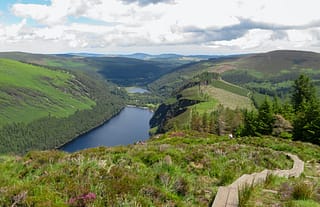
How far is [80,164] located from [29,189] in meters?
2.49

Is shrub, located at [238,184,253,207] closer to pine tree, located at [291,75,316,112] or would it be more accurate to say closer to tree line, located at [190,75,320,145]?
tree line, located at [190,75,320,145]

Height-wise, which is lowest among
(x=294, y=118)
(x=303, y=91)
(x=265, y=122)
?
(x=265, y=122)

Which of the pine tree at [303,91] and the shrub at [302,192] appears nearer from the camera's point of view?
the shrub at [302,192]

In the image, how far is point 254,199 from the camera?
861 centimetres

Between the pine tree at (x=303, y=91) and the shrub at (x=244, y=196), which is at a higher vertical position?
the shrub at (x=244, y=196)

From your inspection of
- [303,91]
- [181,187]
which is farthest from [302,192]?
[303,91]

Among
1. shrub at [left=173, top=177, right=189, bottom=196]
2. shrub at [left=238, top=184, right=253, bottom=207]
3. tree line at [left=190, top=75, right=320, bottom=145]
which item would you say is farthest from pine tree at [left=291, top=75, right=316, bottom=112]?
shrub at [left=238, top=184, right=253, bottom=207]

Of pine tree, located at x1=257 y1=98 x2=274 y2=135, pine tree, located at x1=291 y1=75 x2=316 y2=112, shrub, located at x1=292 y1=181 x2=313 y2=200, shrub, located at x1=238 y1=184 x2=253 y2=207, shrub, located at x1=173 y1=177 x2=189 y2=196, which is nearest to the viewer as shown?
shrub, located at x1=238 y1=184 x2=253 y2=207

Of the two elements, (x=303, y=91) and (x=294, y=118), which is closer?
(x=294, y=118)

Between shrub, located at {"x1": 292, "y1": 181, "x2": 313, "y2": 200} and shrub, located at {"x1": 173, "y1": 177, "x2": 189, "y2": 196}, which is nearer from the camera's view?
shrub, located at {"x1": 292, "y1": 181, "x2": 313, "y2": 200}

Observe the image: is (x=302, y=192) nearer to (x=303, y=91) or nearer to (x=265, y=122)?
(x=265, y=122)

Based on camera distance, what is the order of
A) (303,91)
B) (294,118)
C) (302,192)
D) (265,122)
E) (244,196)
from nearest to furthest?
(244,196) → (302,192) → (294,118) → (265,122) → (303,91)

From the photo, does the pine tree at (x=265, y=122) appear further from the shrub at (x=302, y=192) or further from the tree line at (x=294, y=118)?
the shrub at (x=302, y=192)

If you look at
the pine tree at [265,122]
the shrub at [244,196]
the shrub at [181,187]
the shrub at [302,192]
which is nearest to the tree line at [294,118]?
the pine tree at [265,122]
